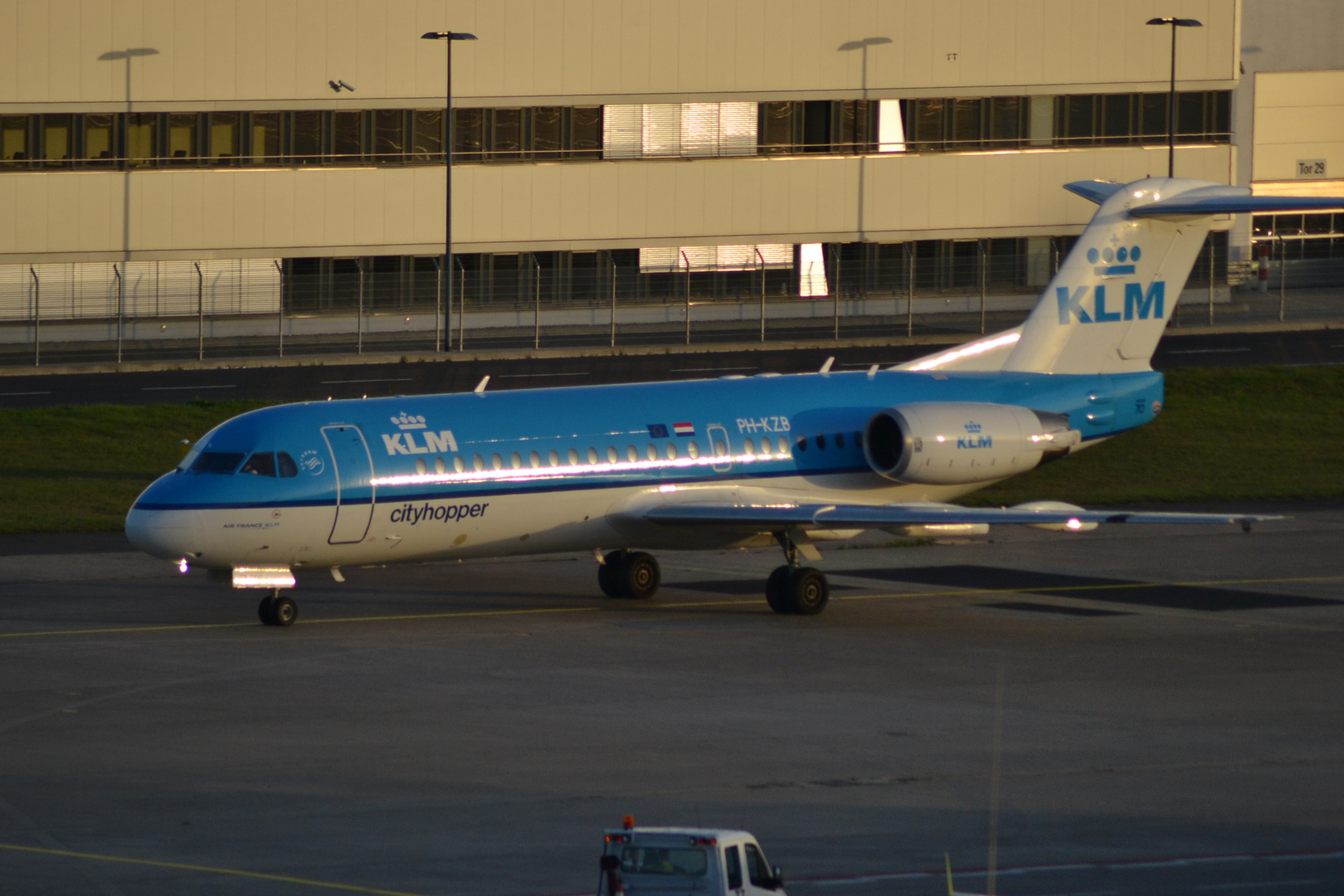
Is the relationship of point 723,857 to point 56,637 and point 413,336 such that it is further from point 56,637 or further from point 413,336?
point 413,336

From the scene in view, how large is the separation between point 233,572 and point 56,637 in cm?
256

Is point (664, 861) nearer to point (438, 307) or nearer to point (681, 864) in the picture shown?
point (681, 864)

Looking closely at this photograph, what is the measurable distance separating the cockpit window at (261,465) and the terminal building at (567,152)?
36219mm

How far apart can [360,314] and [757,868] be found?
47870 mm

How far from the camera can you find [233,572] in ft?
87.5

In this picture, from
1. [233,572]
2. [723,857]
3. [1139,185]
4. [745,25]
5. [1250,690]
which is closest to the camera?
[723,857]

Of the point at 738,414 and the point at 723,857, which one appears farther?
the point at 738,414

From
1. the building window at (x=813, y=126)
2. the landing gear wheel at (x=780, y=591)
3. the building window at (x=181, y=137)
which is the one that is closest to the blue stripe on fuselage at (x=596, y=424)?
the landing gear wheel at (x=780, y=591)

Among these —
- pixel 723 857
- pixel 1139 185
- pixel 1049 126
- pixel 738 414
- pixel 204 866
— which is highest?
pixel 1049 126

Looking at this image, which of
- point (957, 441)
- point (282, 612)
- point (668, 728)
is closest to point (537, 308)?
point (957, 441)

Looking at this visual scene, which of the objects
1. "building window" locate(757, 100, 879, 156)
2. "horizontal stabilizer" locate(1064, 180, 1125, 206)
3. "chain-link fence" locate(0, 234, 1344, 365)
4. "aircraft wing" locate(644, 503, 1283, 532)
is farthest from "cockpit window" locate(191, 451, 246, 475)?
"building window" locate(757, 100, 879, 156)

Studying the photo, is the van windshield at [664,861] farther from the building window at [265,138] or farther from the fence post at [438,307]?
the building window at [265,138]

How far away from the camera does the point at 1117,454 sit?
48969 mm

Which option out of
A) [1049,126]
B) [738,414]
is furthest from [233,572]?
[1049,126]
